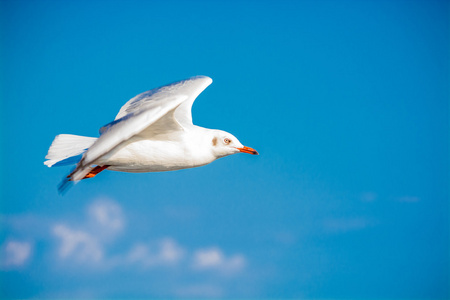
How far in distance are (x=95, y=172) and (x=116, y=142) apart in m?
1.52

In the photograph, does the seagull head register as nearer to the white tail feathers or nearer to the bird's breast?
the bird's breast

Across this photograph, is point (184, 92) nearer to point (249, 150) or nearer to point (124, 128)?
point (249, 150)

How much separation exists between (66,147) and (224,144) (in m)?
1.70

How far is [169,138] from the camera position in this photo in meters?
5.01

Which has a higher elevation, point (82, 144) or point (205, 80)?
point (205, 80)

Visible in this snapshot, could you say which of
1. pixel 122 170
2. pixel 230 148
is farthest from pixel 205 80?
pixel 122 170

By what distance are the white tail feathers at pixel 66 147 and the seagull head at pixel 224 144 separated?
131cm

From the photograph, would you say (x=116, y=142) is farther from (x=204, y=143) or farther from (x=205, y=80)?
(x=205, y=80)

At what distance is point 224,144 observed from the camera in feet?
17.4

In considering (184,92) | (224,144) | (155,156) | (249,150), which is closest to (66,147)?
(155,156)

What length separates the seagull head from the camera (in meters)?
5.29

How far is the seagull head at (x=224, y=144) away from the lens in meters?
5.29

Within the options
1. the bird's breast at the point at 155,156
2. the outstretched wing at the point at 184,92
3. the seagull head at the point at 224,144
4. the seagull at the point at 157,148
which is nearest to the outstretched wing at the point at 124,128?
the seagull at the point at 157,148

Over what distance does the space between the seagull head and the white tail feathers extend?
131 centimetres
